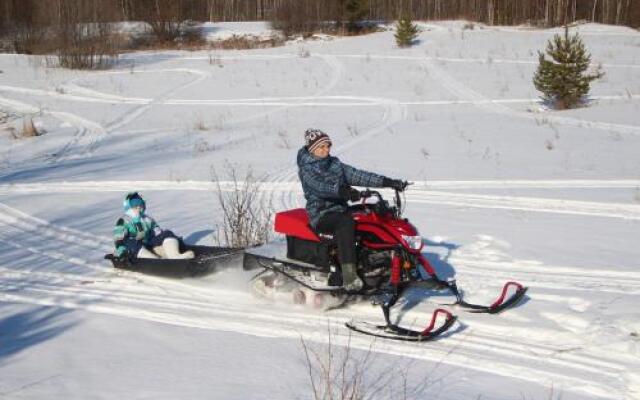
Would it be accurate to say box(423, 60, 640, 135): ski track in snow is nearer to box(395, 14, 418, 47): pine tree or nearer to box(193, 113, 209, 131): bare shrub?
box(395, 14, 418, 47): pine tree

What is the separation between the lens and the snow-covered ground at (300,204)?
5.05 metres

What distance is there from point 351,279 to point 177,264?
6.96 feet

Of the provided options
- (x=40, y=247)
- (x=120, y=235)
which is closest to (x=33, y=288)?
(x=120, y=235)

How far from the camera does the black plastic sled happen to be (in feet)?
23.8

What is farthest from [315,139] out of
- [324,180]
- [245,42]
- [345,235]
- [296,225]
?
[245,42]

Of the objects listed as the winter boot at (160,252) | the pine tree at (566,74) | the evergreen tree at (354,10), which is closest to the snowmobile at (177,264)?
the winter boot at (160,252)

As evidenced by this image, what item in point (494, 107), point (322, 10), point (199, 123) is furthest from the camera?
point (322, 10)

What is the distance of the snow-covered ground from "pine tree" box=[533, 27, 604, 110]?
0.69 metres

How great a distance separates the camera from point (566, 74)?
19.6m

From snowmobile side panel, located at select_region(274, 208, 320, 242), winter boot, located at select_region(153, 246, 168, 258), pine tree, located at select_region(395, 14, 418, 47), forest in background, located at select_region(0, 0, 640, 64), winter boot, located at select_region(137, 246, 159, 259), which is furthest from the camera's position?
pine tree, located at select_region(395, 14, 418, 47)

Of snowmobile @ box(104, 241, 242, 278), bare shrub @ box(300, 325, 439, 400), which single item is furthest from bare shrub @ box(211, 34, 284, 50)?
bare shrub @ box(300, 325, 439, 400)

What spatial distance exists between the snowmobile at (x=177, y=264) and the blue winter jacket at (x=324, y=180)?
4.26ft

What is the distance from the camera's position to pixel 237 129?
1853 cm

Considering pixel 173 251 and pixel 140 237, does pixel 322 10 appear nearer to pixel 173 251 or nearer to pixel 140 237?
pixel 140 237
